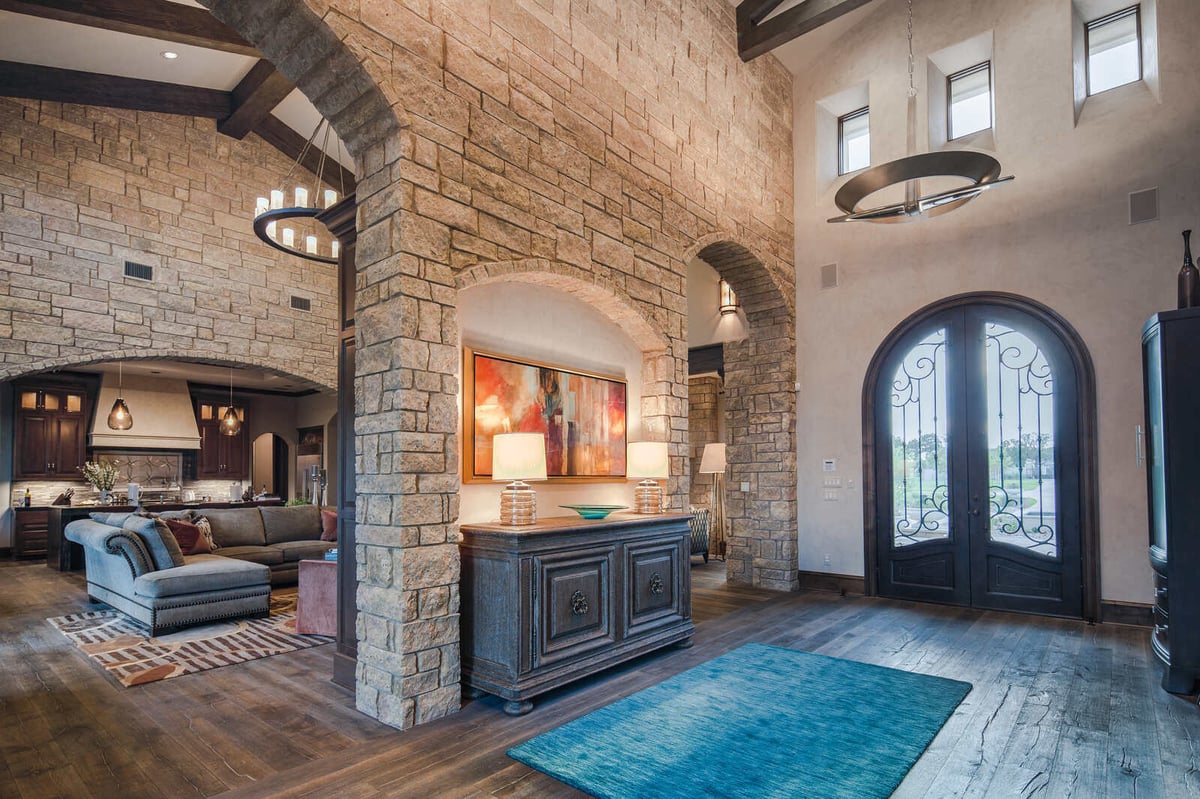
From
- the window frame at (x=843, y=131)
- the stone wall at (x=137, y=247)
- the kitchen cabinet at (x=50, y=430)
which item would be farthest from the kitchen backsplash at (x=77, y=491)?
the window frame at (x=843, y=131)

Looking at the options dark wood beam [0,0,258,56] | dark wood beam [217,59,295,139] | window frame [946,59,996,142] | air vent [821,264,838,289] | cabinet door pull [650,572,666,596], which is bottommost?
cabinet door pull [650,572,666,596]

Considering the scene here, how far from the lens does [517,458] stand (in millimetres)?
3943

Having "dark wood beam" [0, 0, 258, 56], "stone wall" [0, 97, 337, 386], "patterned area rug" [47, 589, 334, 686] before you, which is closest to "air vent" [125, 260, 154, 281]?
"stone wall" [0, 97, 337, 386]

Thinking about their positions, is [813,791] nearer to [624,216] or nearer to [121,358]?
[624,216]

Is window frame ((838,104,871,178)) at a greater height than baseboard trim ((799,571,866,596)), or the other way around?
window frame ((838,104,871,178))

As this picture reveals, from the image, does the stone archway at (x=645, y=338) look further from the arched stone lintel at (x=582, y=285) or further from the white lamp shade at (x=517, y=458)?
the white lamp shade at (x=517, y=458)

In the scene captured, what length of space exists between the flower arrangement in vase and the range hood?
522 mm

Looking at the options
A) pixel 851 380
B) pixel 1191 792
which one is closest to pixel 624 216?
pixel 851 380

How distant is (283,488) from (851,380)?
1353 cm

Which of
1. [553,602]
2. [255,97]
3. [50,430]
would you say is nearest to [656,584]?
[553,602]

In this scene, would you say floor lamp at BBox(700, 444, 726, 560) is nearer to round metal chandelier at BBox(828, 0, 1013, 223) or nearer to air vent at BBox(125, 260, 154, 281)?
round metal chandelier at BBox(828, 0, 1013, 223)

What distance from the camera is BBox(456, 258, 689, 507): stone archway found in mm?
4641

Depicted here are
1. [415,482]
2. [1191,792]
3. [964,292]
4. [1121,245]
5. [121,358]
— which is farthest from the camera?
[121,358]

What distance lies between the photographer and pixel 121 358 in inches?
310
